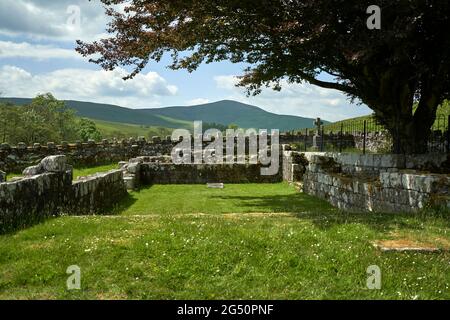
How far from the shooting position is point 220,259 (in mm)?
6035

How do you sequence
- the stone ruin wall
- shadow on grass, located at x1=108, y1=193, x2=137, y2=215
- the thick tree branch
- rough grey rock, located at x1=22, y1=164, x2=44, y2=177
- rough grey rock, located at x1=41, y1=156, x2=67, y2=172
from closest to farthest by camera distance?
1. the stone ruin wall
2. rough grey rock, located at x1=22, y1=164, x2=44, y2=177
3. rough grey rock, located at x1=41, y1=156, x2=67, y2=172
4. shadow on grass, located at x1=108, y1=193, x2=137, y2=215
5. the thick tree branch

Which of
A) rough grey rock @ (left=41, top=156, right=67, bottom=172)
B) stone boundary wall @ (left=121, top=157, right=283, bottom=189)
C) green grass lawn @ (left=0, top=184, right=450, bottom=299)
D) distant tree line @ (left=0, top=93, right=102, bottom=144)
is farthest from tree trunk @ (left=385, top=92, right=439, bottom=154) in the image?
distant tree line @ (left=0, top=93, right=102, bottom=144)

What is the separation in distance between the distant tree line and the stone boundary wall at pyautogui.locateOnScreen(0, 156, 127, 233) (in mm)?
54395

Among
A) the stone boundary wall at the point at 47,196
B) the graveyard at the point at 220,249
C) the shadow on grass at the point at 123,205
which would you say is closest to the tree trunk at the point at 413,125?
the graveyard at the point at 220,249

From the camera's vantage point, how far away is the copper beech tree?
12.3 meters

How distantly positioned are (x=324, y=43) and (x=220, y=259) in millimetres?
9695

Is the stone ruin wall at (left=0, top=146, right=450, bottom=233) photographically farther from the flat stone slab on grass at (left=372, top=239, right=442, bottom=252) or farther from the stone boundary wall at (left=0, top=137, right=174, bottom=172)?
the stone boundary wall at (left=0, top=137, right=174, bottom=172)

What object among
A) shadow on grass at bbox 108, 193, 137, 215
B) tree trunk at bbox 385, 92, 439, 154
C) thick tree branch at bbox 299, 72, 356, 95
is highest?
thick tree branch at bbox 299, 72, 356, 95

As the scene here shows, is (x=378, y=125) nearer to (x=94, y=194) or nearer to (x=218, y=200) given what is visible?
(x=218, y=200)

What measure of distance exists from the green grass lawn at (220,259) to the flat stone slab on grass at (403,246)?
0.12 m

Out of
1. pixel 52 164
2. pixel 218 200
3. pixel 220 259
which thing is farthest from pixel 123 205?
pixel 220 259

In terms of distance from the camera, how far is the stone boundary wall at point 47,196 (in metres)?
7.57

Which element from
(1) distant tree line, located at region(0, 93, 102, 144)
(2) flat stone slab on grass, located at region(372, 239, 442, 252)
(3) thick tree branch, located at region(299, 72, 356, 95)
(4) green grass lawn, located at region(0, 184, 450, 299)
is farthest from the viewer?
(1) distant tree line, located at region(0, 93, 102, 144)

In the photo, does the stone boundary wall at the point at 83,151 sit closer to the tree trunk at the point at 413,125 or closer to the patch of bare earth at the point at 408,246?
the tree trunk at the point at 413,125
